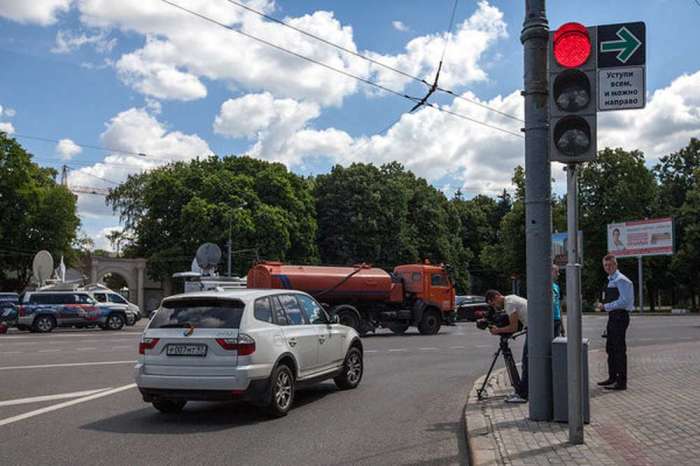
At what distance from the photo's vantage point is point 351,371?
38.4 ft

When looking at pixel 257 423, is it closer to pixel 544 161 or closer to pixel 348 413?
pixel 348 413

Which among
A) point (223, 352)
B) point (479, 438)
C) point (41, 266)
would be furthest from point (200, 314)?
point (41, 266)

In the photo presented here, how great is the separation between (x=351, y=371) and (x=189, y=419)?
334cm

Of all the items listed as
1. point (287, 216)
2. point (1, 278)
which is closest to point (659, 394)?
point (287, 216)

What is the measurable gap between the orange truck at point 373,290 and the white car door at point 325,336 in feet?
43.3

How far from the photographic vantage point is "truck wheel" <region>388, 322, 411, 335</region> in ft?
90.4

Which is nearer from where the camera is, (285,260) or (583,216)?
(285,260)

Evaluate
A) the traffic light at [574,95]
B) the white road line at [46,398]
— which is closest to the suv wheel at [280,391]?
the white road line at [46,398]

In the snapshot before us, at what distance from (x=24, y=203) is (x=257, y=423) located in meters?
50.3

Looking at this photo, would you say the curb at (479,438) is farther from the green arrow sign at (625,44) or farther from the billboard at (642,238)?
the billboard at (642,238)

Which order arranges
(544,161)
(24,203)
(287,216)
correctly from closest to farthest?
(544,161)
(24,203)
(287,216)

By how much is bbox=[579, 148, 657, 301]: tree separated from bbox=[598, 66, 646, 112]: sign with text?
2418 inches

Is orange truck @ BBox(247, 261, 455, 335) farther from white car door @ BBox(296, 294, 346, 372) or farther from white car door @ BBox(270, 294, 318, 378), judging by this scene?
white car door @ BBox(270, 294, 318, 378)

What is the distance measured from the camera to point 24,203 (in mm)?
53375
